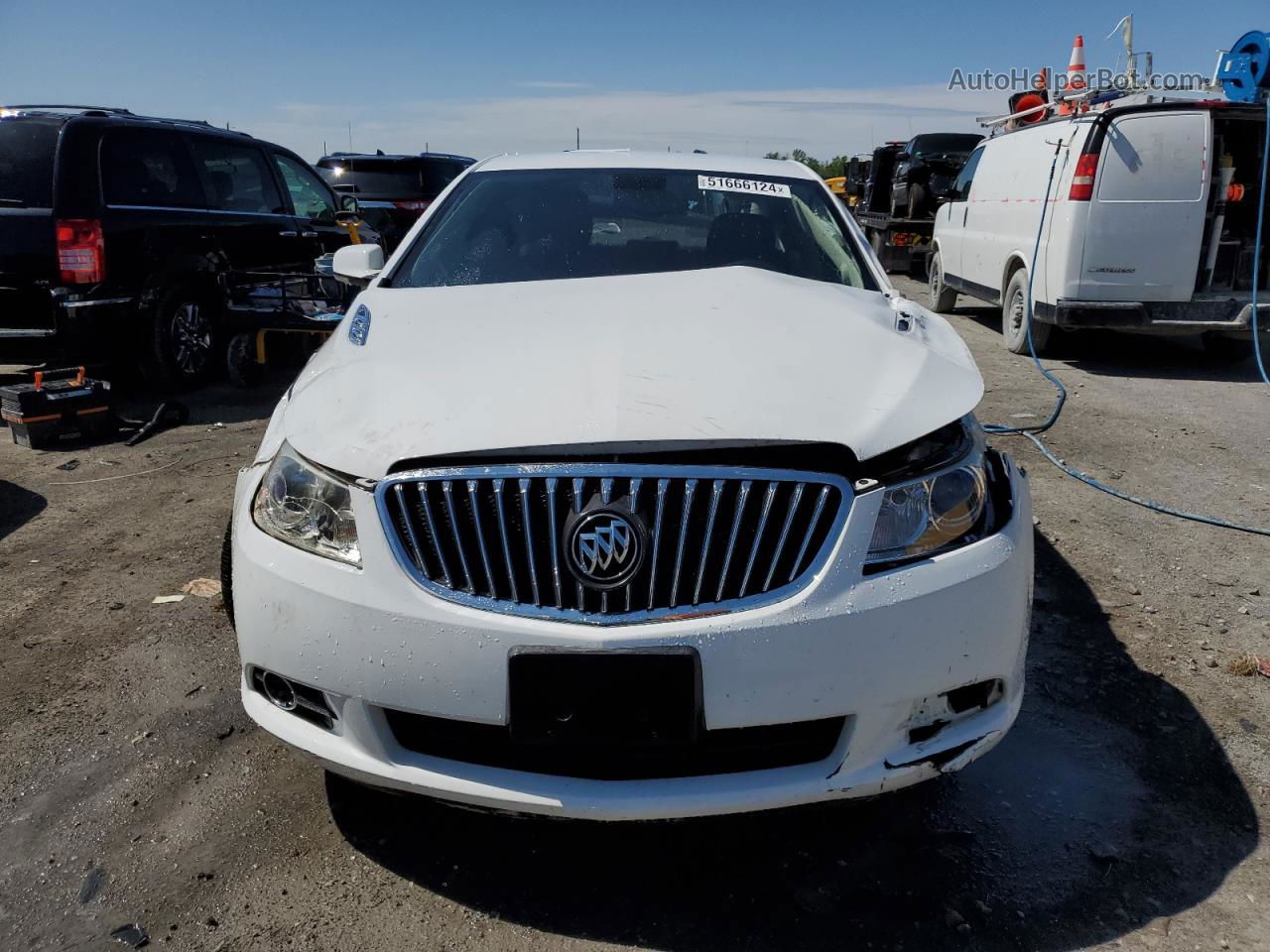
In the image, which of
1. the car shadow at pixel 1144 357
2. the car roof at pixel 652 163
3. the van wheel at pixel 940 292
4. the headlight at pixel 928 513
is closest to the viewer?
the headlight at pixel 928 513

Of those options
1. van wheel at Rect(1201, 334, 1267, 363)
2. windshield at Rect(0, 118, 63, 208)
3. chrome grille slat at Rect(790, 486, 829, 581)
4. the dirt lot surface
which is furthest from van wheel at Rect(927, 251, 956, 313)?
chrome grille slat at Rect(790, 486, 829, 581)

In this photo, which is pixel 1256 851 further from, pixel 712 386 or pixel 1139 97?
pixel 1139 97

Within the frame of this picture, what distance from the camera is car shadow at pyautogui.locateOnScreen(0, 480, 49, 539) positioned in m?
4.79

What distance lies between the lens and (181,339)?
7.30 m

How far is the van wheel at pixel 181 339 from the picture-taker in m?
7.05

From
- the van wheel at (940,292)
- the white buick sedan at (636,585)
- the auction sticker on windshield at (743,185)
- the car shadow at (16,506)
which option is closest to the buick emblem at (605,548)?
the white buick sedan at (636,585)

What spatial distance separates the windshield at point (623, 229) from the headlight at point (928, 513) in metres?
1.37

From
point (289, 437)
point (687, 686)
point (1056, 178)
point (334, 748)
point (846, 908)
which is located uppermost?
point (1056, 178)

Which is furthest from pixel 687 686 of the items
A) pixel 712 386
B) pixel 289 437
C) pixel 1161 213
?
pixel 1161 213

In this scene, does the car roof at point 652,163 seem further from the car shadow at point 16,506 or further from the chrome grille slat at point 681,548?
the car shadow at point 16,506

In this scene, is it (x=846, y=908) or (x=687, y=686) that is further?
(x=846, y=908)

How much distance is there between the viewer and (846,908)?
89.0 inches

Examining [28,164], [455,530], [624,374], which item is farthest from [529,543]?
[28,164]

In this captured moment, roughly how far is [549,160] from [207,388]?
15.3 ft
